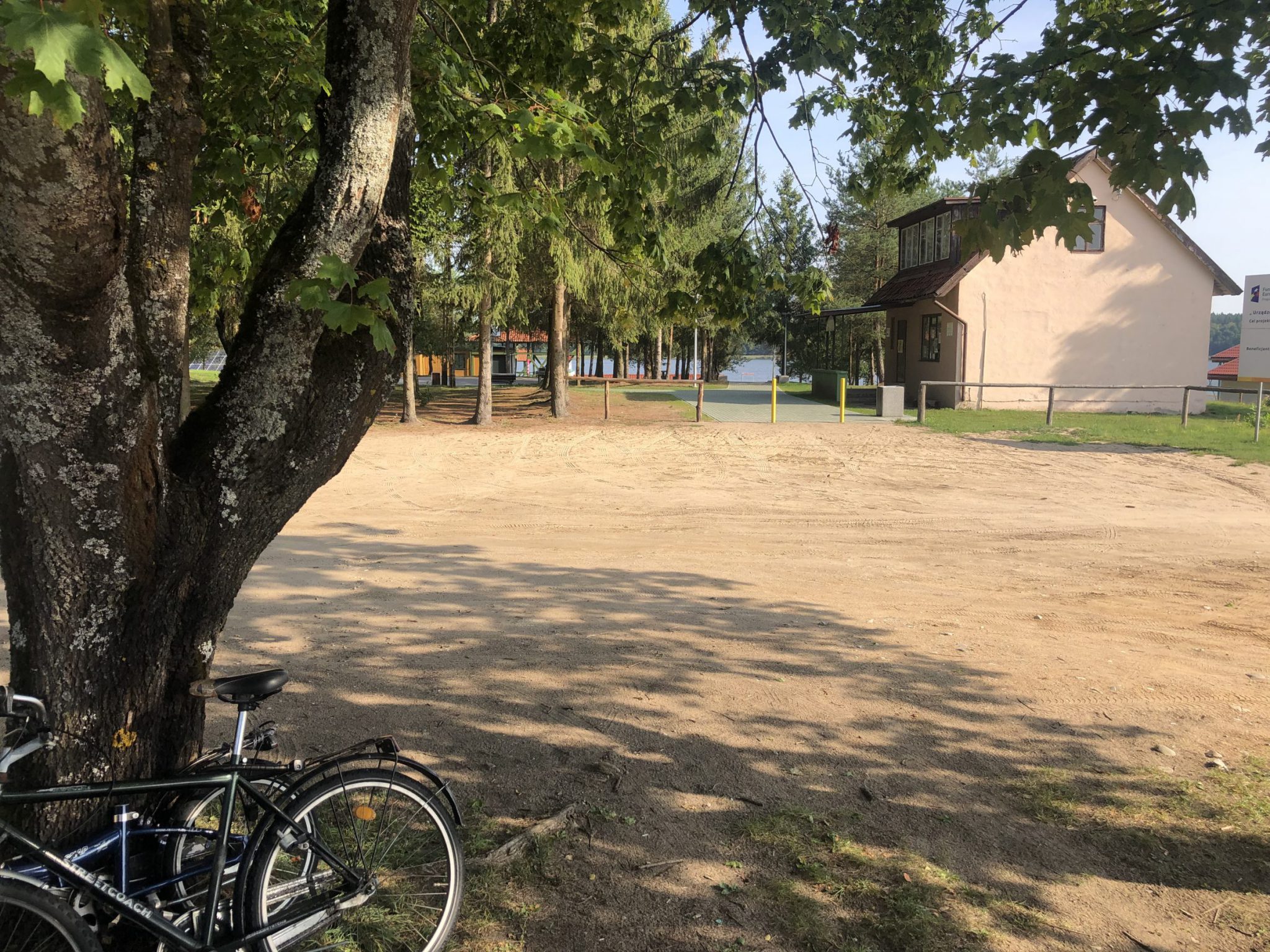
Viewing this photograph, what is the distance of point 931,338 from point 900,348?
313cm

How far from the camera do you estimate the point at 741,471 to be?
16094 mm

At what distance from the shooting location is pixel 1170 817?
14.1ft

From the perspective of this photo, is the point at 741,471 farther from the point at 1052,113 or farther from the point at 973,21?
the point at 1052,113

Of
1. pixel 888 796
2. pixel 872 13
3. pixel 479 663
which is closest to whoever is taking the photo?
pixel 888 796

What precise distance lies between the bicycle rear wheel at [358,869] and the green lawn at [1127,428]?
1742 centimetres

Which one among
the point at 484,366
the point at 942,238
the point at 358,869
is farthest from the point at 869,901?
the point at 942,238

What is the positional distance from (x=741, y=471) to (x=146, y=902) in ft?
45.2

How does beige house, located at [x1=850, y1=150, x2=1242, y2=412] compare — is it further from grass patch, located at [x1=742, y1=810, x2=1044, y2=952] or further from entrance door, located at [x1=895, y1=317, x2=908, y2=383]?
grass patch, located at [x1=742, y1=810, x2=1044, y2=952]

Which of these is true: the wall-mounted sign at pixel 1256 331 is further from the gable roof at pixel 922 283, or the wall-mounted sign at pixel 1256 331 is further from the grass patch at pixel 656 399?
the grass patch at pixel 656 399

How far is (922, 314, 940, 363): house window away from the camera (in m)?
30.2

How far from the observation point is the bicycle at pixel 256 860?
2.57m

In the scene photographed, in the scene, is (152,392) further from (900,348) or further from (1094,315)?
(900,348)

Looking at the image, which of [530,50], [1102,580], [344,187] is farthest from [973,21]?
[344,187]

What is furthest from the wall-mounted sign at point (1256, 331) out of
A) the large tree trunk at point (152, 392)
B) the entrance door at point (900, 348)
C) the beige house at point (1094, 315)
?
the large tree trunk at point (152, 392)
